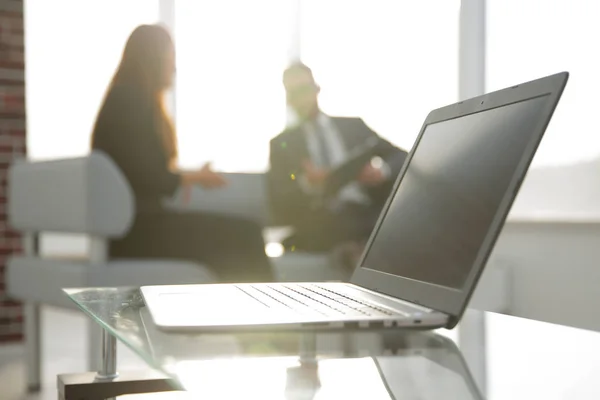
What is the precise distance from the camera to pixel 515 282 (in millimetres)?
3113

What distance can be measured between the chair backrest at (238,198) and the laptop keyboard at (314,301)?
1.72 m

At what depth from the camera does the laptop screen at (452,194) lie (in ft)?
2.49

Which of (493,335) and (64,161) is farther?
(64,161)

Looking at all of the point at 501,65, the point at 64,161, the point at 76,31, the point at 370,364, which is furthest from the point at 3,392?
the point at 76,31

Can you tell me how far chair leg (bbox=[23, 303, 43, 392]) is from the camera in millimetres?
2426

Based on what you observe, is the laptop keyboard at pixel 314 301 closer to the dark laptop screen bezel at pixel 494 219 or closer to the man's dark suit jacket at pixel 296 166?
the dark laptop screen bezel at pixel 494 219

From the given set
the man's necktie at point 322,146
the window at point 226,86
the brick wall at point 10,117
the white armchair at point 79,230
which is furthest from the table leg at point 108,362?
the window at point 226,86

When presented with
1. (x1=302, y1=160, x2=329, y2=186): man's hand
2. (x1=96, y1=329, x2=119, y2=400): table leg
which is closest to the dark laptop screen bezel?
(x1=96, y1=329, x2=119, y2=400): table leg

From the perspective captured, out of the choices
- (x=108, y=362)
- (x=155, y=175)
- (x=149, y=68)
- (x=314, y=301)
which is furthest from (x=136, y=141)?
(x=314, y=301)

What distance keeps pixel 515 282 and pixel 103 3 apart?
309 centimetres

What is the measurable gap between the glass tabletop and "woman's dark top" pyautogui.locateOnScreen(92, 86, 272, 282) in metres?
1.46

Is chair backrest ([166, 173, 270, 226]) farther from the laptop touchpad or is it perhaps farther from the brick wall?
the laptop touchpad

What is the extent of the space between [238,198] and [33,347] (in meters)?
0.90

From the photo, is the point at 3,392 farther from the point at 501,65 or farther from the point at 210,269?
the point at 501,65
